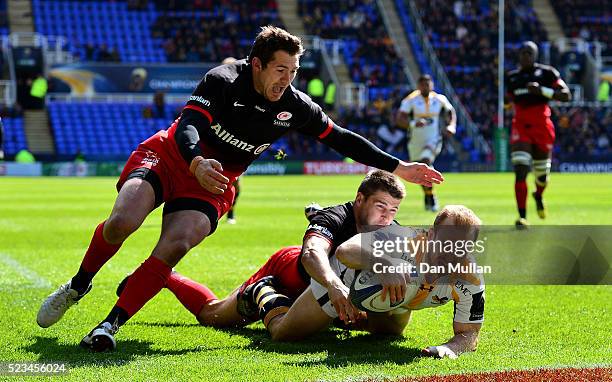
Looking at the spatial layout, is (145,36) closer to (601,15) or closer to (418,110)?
(601,15)

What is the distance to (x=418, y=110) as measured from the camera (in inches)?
693

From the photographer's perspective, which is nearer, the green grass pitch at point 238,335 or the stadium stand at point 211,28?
the green grass pitch at point 238,335

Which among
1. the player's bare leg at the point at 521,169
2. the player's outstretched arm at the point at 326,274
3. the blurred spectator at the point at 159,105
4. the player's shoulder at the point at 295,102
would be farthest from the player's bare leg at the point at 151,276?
the blurred spectator at the point at 159,105

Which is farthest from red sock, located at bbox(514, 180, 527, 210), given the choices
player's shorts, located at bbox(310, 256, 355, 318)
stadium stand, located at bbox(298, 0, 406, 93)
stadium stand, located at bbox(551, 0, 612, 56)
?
stadium stand, located at bbox(551, 0, 612, 56)

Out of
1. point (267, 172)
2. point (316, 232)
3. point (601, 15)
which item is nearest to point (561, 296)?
point (316, 232)

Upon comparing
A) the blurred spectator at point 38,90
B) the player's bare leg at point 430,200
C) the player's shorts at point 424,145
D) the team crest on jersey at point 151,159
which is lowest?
the blurred spectator at point 38,90

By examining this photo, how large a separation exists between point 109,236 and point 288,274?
1.20 meters

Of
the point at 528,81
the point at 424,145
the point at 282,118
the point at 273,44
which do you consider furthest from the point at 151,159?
the point at 424,145

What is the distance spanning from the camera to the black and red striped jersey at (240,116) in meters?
5.93

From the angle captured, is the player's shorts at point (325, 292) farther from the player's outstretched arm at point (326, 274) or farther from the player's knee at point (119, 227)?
the player's knee at point (119, 227)

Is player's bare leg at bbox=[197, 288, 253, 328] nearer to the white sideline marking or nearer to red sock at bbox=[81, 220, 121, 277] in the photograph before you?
red sock at bbox=[81, 220, 121, 277]

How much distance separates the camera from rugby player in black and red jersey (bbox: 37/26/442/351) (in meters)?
5.59

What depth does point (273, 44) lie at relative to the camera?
5.78 metres

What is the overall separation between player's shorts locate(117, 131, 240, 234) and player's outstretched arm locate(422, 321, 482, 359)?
5.62 ft
